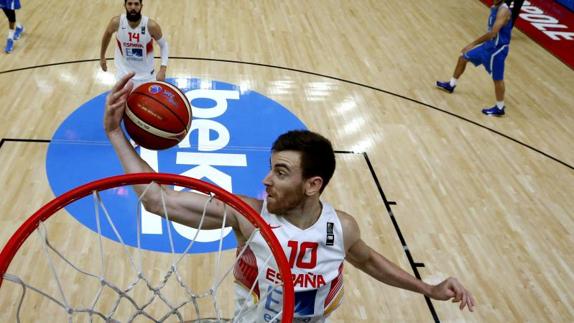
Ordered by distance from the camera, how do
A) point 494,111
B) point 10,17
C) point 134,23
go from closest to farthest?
point 134,23
point 494,111
point 10,17

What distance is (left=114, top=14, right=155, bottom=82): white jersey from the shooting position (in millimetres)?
5340

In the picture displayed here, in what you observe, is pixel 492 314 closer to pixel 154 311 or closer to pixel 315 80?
pixel 154 311

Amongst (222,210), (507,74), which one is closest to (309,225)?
(222,210)

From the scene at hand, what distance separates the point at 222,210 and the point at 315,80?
17.2 ft

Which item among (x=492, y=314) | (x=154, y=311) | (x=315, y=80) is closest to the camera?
(x=154, y=311)

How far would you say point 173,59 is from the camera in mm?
7340

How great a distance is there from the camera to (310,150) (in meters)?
2.16

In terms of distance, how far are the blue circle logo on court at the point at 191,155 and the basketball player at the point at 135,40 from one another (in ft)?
2.49

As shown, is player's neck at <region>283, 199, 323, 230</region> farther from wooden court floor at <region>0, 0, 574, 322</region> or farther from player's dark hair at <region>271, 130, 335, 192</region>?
wooden court floor at <region>0, 0, 574, 322</region>

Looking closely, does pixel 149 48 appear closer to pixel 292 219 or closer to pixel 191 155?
pixel 191 155

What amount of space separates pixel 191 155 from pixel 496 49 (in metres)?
4.08

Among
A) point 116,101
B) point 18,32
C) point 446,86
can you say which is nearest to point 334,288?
point 116,101

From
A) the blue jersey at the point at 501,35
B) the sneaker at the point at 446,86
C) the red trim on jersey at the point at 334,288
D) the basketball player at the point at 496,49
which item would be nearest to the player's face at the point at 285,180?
the red trim on jersey at the point at 334,288

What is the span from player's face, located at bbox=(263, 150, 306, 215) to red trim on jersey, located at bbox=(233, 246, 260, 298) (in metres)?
0.27
